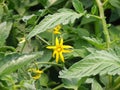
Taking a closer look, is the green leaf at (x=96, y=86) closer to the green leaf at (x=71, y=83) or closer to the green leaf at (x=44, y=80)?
the green leaf at (x=71, y=83)

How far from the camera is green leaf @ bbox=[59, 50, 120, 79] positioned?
0.88 meters

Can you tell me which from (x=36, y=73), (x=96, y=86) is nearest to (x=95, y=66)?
(x=96, y=86)

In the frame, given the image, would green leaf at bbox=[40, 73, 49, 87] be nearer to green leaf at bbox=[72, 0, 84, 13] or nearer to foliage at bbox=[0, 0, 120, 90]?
foliage at bbox=[0, 0, 120, 90]

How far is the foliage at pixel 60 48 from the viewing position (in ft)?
2.92

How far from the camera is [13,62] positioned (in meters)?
0.84

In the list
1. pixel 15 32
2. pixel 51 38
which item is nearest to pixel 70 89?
pixel 51 38

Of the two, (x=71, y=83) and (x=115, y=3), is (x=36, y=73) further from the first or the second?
(x=115, y=3)

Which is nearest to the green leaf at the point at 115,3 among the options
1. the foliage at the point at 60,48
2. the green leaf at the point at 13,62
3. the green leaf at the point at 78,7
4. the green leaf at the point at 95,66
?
the foliage at the point at 60,48

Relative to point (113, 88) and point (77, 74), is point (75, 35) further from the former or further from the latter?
point (77, 74)

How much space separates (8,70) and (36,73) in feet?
0.89

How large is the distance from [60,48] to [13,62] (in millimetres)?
274

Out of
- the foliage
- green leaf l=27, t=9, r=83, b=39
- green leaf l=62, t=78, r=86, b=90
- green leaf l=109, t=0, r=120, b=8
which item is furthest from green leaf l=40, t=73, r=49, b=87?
green leaf l=109, t=0, r=120, b=8

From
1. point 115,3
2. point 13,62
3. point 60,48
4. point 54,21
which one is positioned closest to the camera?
point 13,62

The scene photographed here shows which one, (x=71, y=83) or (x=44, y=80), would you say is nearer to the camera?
(x=71, y=83)
